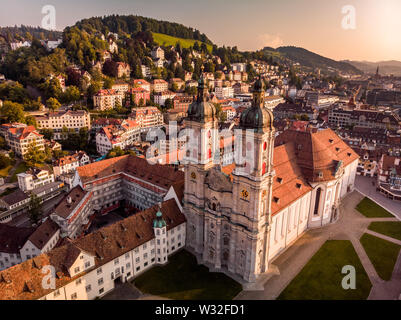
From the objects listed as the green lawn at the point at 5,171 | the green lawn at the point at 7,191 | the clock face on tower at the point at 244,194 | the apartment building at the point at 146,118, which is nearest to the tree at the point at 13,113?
the green lawn at the point at 5,171

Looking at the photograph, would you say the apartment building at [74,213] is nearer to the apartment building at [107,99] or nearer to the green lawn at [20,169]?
the green lawn at [20,169]

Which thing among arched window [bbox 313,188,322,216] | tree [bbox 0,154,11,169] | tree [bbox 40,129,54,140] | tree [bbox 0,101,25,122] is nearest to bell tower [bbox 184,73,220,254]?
arched window [bbox 313,188,322,216]

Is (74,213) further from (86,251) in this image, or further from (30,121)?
(30,121)

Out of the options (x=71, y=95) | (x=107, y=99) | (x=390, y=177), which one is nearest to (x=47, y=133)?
(x=71, y=95)

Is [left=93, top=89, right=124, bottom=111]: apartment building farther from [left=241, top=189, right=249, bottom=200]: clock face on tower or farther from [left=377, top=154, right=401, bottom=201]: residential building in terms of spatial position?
[left=377, top=154, right=401, bottom=201]: residential building

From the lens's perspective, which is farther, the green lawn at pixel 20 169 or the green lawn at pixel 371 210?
the green lawn at pixel 20 169

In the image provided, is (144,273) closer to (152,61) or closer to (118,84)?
(118,84)


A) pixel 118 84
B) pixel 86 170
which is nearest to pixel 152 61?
pixel 118 84
